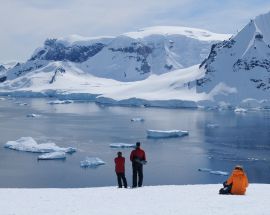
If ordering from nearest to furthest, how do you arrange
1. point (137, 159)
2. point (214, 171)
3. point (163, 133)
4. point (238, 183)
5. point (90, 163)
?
point (238, 183) → point (137, 159) → point (214, 171) → point (90, 163) → point (163, 133)

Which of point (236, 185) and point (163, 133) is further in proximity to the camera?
point (163, 133)

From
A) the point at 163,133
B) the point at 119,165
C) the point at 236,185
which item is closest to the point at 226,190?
the point at 236,185

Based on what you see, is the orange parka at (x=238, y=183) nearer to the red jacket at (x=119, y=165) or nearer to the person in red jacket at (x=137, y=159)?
the person in red jacket at (x=137, y=159)

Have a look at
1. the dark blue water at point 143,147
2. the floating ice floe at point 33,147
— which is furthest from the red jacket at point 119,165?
the floating ice floe at point 33,147

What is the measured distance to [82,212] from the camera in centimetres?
1194

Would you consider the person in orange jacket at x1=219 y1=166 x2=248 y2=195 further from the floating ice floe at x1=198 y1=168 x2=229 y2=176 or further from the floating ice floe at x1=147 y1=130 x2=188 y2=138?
the floating ice floe at x1=147 y1=130 x2=188 y2=138

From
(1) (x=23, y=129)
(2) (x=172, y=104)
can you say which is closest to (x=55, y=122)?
(1) (x=23, y=129)

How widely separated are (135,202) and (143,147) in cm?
4559

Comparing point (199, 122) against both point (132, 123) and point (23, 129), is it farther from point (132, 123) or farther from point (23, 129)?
point (23, 129)

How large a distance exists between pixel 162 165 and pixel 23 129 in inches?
1342

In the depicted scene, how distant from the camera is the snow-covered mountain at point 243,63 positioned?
149075mm

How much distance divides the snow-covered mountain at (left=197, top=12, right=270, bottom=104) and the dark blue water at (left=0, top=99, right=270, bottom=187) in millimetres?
55599

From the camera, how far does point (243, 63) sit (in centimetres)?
15500

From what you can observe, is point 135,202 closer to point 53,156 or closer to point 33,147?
point 53,156
